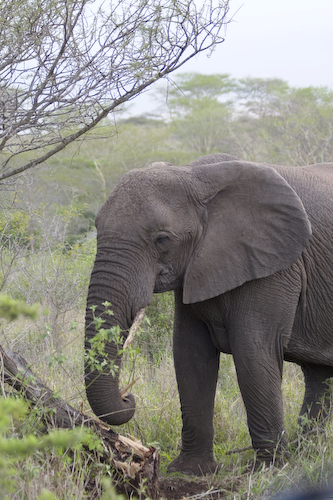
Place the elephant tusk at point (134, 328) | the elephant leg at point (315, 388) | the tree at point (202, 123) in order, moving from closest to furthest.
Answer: the elephant tusk at point (134, 328) → the elephant leg at point (315, 388) → the tree at point (202, 123)

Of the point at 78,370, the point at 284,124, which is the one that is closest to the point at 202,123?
the point at 284,124

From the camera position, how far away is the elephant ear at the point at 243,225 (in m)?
3.68

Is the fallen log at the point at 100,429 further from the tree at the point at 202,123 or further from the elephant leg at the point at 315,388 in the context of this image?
the tree at the point at 202,123

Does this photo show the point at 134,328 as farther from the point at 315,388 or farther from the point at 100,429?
Result: the point at 315,388

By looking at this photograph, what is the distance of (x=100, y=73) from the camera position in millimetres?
4367

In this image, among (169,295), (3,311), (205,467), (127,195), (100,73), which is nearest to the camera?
(3,311)

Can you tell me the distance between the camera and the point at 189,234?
3.66 metres

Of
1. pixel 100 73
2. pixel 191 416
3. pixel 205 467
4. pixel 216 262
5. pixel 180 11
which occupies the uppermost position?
pixel 180 11

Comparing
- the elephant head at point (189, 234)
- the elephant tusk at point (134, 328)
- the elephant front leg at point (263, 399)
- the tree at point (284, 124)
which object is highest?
the tree at point (284, 124)

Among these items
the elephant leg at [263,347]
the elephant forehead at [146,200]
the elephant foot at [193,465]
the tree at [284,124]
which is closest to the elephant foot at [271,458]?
the elephant leg at [263,347]

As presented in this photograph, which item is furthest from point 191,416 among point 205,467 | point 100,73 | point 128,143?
point 128,143

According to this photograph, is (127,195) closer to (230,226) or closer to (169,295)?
(230,226)

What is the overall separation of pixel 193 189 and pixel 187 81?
3644cm

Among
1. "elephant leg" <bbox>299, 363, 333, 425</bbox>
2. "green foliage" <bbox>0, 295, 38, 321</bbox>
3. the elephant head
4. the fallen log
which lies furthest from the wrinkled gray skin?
"green foliage" <bbox>0, 295, 38, 321</bbox>
